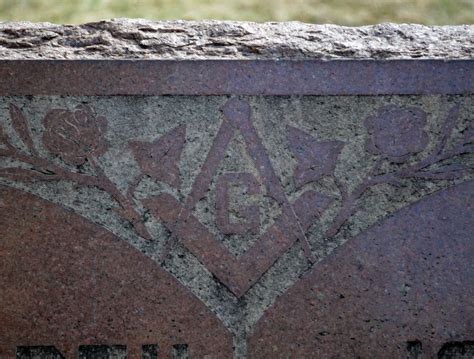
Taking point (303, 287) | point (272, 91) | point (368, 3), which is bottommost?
point (303, 287)

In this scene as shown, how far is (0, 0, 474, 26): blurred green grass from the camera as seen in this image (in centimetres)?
210

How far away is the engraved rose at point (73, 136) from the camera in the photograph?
4.36ft

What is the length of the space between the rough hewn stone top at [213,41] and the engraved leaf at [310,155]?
0.52 feet

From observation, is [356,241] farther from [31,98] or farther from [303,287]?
[31,98]

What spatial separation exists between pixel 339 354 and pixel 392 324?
0.37ft

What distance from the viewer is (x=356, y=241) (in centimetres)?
133

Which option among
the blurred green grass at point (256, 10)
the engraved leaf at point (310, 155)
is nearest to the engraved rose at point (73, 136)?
the engraved leaf at point (310, 155)

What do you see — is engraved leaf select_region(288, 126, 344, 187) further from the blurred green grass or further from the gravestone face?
the blurred green grass

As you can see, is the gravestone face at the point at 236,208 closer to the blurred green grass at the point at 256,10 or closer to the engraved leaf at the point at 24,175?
the engraved leaf at the point at 24,175

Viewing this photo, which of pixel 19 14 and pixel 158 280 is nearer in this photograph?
pixel 158 280

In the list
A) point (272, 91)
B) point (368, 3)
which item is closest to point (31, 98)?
point (272, 91)

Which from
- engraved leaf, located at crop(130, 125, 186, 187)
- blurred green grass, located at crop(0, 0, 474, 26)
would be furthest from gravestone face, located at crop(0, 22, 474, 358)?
blurred green grass, located at crop(0, 0, 474, 26)

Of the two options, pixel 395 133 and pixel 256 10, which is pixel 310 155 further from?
pixel 256 10

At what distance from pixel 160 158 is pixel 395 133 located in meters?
0.45
